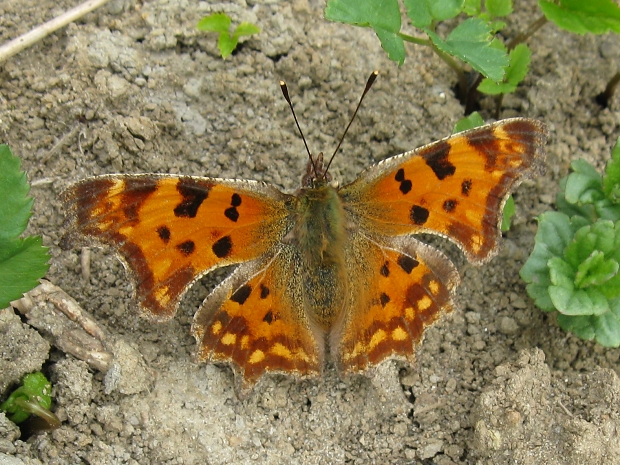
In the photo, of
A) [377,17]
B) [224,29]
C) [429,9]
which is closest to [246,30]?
[224,29]

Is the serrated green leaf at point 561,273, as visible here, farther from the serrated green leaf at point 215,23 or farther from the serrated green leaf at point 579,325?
the serrated green leaf at point 215,23

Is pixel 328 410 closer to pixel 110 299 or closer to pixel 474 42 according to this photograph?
pixel 110 299

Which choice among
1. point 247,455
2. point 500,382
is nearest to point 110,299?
point 247,455

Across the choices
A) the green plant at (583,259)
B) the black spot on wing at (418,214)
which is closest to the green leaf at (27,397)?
the black spot on wing at (418,214)

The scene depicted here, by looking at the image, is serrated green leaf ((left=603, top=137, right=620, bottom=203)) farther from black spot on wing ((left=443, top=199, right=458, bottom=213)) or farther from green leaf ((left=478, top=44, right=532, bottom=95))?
black spot on wing ((left=443, top=199, right=458, bottom=213))

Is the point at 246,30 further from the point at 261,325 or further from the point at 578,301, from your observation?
the point at 578,301

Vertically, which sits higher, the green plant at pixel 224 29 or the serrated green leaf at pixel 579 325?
the green plant at pixel 224 29
